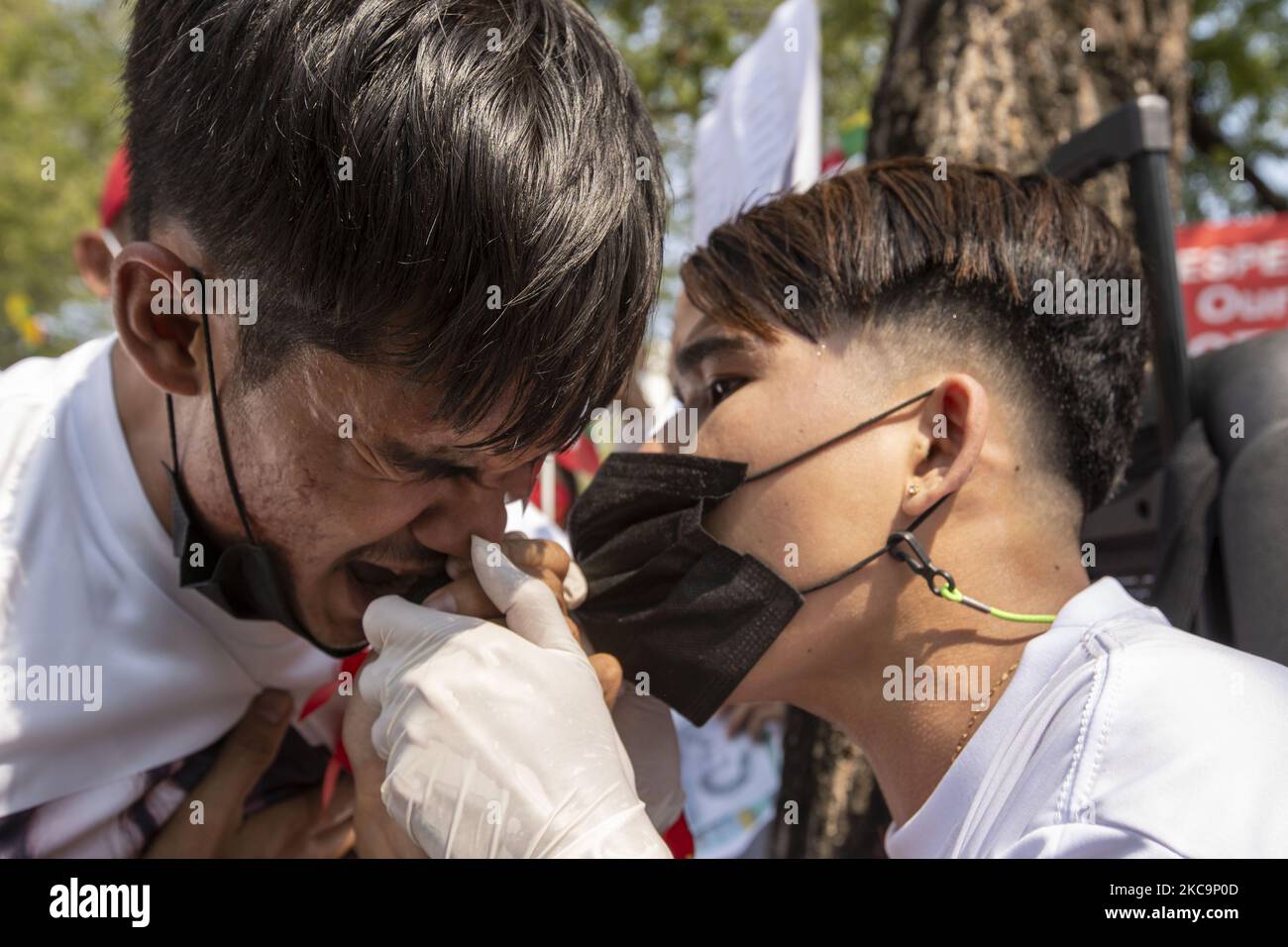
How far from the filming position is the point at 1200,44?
10.6 metres

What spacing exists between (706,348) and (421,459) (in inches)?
29.9

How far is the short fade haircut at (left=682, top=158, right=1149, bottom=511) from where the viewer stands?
230 cm

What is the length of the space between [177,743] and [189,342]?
0.81 metres

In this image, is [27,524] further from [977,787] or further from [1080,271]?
[1080,271]

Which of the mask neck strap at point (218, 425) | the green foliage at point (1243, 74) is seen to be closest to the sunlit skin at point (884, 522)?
the mask neck strap at point (218, 425)

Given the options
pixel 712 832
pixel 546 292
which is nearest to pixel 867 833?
pixel 712 832

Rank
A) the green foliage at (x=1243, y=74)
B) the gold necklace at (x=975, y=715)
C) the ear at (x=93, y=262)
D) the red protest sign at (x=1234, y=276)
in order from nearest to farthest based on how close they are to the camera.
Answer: the gold necklace at (x=975, y=715)
the ear at (x=93, y=262)
the red protest sign at (x=1234, y=276)
the green foliage at (x=1243, y=74)

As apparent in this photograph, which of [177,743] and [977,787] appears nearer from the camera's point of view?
[977,787]

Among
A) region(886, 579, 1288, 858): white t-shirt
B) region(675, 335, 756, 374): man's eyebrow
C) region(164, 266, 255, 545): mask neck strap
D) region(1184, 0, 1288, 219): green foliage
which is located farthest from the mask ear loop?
region(1184, 0, 1288, 219): green foliage

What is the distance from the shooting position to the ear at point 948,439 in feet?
7.07

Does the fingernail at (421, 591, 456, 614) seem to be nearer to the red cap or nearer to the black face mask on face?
the black face mask on face

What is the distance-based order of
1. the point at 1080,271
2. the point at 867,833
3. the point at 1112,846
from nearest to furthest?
the point at 1112,846 → the point at 1080,271 → the point at 867,833

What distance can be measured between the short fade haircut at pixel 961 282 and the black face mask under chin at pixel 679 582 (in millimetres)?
226

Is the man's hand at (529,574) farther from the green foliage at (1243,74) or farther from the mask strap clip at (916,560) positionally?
the green foliage at (1243,74)
